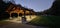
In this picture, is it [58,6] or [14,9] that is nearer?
[58,6]

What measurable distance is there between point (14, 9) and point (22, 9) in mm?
1984

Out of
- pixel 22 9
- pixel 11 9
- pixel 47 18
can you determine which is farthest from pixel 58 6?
pixel 11 9

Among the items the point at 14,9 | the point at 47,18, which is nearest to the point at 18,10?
the point at 14,9

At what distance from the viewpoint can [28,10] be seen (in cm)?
2916

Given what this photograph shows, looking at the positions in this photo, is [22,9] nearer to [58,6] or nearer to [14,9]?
[14,9]

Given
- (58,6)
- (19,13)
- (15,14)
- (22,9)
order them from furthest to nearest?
1. (15,14)
2. (19,13)
3. (22,9)
4. (58,6)

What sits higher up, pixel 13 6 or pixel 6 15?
pixel 13 6

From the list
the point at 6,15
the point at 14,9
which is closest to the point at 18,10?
the point at 14,9

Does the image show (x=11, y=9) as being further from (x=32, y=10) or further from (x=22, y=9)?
(x=32, y=10)

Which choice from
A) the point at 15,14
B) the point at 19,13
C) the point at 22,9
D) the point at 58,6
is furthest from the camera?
the point at 15,14

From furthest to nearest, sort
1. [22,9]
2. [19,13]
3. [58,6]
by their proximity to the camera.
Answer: [19,13], [22,9], [58,6]

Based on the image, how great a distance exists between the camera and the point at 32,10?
30.5 m

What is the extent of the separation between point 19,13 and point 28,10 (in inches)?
94.4

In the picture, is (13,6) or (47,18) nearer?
(47,18)
